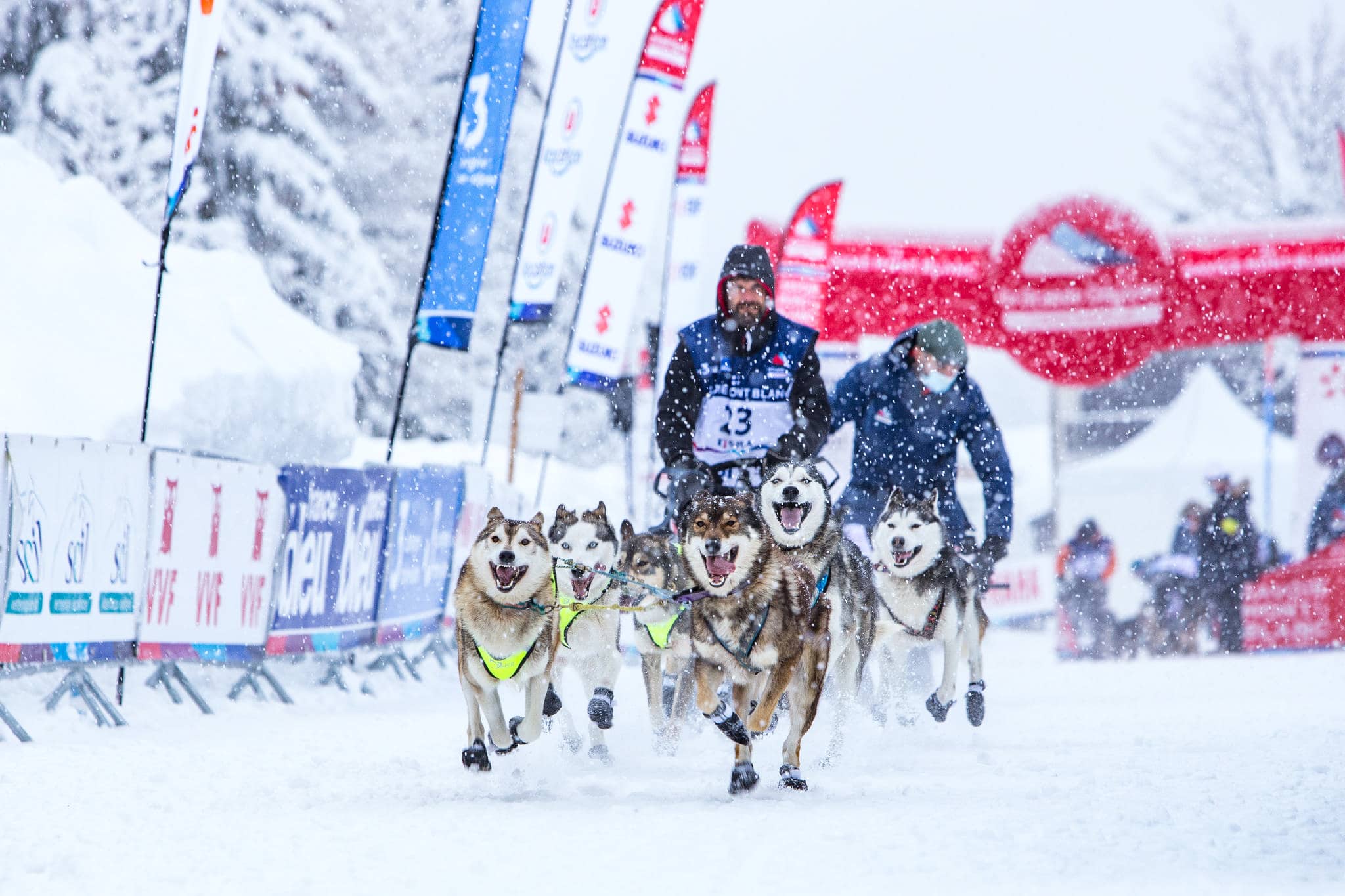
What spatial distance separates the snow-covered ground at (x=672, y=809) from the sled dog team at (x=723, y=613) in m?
0.22

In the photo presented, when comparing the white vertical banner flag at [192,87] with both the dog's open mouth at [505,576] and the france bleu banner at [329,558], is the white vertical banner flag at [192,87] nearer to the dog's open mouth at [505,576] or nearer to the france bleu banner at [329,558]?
the france bleu banner at [329,558]

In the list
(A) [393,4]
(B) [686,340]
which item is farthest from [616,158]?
(A) [393,4]

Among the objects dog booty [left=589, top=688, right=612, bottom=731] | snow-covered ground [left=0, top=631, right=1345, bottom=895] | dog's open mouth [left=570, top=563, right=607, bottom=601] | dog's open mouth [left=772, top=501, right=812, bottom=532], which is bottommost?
snow-covered ground [left=0, top=631, right=1345, bottom=895]

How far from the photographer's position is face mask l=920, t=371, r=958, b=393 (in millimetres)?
7629

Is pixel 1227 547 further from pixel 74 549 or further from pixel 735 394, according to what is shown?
pixel 74 549

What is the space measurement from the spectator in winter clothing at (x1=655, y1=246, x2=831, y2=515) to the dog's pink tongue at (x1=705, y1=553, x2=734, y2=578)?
51.7 inches

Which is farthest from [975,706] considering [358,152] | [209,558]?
[358,152]

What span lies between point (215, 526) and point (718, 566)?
4.12 m

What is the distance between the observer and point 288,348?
1619cm

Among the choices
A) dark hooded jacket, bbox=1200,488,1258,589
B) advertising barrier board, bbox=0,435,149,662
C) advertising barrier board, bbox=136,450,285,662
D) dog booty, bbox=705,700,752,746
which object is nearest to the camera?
dog booty, bbox=705,700,752,746

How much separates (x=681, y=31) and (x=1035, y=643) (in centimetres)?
899

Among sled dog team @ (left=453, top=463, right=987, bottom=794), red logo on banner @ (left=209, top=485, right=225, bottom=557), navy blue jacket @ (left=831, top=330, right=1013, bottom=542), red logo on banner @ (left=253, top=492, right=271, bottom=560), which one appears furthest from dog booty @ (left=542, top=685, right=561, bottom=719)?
red logo on banner @ (left=253, top=492, right=271, bottom=560)

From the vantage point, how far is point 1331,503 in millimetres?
16812

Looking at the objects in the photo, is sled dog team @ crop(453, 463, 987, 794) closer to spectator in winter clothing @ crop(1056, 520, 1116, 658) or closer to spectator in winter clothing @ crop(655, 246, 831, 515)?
spectator in winter clothing @ crop(655, 246, 831, 515)
